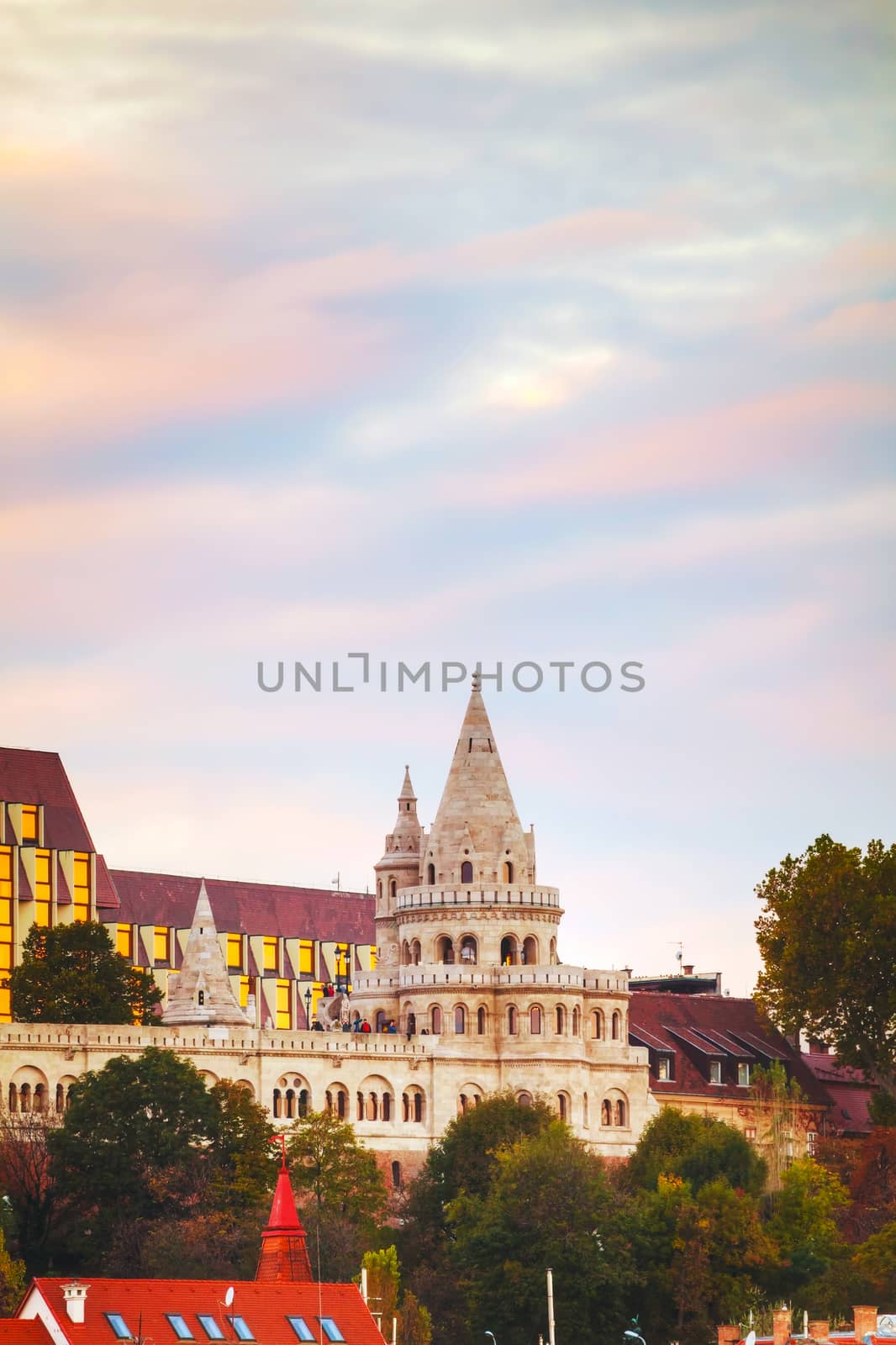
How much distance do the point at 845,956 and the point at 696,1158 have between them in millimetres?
18374

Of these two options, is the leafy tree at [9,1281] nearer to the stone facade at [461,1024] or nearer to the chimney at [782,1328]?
the stone facade at [461,1024]

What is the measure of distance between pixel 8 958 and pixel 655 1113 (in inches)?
1393

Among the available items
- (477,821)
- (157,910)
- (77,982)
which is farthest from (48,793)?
(477,821)

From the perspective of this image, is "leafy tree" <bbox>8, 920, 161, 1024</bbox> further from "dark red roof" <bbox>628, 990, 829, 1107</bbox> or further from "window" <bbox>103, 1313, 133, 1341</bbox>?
"window" <bbox>103, 1313, 133, 1341</bbox>

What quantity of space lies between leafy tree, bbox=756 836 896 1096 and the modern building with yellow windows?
21.4 m

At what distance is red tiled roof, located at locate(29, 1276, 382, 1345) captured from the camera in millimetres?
95000

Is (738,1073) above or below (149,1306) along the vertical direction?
above

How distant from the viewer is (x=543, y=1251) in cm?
11619

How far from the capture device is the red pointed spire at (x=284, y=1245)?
107 metres

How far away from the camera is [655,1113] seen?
5369 inches

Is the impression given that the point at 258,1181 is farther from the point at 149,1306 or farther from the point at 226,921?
the point at 226,921

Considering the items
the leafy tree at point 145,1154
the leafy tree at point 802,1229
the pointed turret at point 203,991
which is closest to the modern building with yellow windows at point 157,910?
the pointed turret at point 203,991

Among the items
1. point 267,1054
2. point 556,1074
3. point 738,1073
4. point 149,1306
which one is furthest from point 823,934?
point 149,1306

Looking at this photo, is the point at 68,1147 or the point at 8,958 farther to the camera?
the point at 8,958
